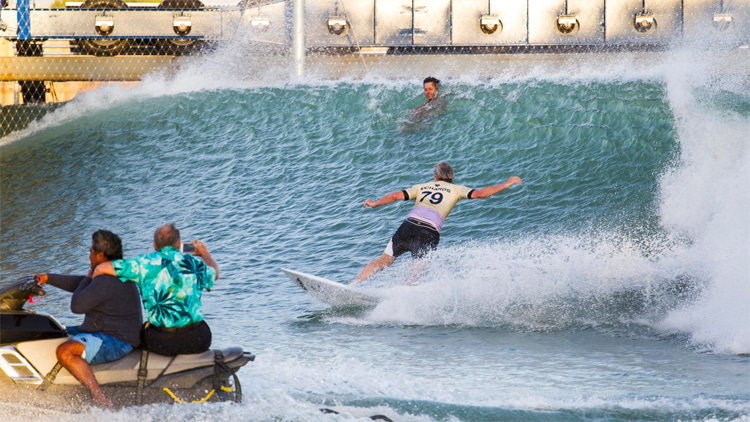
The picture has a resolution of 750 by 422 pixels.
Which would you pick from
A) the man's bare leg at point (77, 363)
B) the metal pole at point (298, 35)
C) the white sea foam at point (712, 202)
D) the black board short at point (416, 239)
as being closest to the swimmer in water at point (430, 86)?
the white sea foam at point (712, 202)

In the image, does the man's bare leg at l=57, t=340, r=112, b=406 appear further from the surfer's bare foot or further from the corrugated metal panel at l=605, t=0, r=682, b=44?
the corrugated metal panel at l=605, t=0, r=682, b=44

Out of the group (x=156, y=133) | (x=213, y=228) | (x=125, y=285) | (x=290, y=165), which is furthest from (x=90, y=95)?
(x=125, y=285)

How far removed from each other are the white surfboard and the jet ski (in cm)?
279

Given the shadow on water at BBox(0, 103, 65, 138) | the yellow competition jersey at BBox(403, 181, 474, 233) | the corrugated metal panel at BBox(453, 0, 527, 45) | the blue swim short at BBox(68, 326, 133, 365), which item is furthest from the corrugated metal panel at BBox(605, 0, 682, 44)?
the blue swim short at BBox(68, 326, 133, 365)

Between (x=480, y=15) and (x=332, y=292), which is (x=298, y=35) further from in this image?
(x=332, y=292)

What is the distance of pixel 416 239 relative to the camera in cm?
678

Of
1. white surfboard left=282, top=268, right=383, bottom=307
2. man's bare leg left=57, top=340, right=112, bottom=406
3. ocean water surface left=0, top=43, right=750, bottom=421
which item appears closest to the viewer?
man's bare leg left=57, top=340, right=112, bottom=406

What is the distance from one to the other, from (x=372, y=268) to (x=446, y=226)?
2.64 meters

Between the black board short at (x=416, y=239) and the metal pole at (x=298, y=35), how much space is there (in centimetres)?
946

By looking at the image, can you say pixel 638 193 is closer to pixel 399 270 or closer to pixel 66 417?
pixel 399 270

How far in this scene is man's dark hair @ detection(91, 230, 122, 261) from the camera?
3.64 metres

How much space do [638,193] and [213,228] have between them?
5.39 meters

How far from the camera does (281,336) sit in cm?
595

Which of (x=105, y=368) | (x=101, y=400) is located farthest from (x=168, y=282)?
(x=101, y=400)
